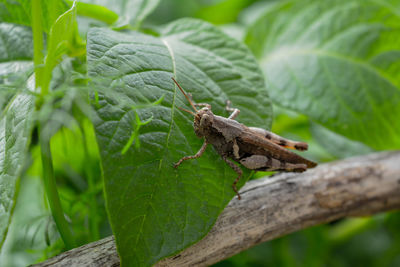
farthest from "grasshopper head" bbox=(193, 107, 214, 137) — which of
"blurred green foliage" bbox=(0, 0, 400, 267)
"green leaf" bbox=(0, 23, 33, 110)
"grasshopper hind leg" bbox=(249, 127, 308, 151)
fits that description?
"green leaf" bbox=(0, 23, 33, 110)

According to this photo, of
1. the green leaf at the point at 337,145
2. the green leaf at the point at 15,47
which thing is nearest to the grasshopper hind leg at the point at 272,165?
the green leaf at the point at 337,145

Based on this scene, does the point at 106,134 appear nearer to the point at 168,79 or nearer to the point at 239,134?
the point at 168,79

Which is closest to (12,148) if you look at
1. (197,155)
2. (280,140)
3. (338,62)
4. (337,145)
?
(197,155)

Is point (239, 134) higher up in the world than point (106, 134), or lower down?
lower down

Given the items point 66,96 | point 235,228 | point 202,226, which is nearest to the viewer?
point 202,226

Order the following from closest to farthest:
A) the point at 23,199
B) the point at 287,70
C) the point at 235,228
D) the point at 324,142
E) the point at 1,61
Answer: the point at 235,228, the point at 1,61, the point at 23,199, the point at 287,70, the point at 324,142

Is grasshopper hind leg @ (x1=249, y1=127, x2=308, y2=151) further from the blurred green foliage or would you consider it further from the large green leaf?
the large green leaf

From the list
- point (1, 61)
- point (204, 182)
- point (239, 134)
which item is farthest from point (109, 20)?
point (204, 182)

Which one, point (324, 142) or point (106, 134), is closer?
point (106, 134)

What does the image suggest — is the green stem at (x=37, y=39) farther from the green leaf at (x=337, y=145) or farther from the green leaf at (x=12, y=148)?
the green leaf at (x=337, y=145)
